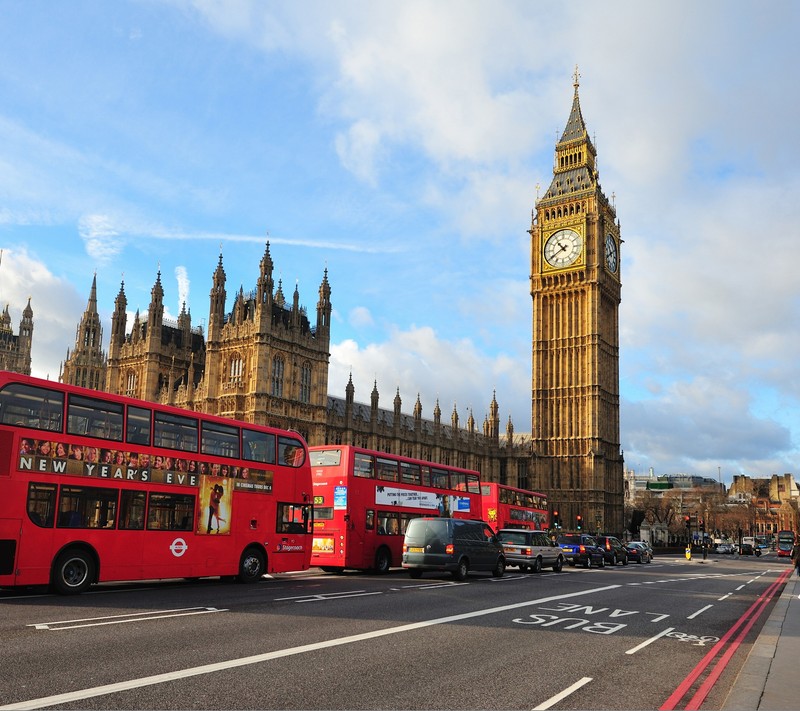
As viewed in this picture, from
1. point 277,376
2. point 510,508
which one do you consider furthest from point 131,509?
point 277,376

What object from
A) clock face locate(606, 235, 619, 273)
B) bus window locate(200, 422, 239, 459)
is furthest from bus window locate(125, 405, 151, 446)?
clock face locate(606, 235, 619, 273)

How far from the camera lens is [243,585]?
787 inches

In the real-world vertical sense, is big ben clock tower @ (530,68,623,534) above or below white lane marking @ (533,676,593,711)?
above

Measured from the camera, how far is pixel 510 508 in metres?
42.3

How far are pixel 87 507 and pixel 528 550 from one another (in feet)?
63.8

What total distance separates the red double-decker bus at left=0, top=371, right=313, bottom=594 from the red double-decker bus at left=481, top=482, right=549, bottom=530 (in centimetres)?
1909

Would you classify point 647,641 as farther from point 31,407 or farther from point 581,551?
point 581,551

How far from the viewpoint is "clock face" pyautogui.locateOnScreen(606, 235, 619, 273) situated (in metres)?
95.8

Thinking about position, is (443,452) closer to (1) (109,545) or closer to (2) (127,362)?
(2) (127,362)

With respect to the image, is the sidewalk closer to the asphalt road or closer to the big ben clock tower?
the asphalt road

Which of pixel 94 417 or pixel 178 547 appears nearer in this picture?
pixel 94 417

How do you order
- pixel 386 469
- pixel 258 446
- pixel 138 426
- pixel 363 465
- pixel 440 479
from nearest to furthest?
pixel 138 426, pixel 258 446, pixel 363 465, pixel 386 469, pixel 440 479

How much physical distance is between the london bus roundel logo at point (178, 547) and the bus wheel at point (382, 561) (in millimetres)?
10138

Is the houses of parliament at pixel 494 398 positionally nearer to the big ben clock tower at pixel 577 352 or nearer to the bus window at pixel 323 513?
the big ben clock tower at pixel 577 352
